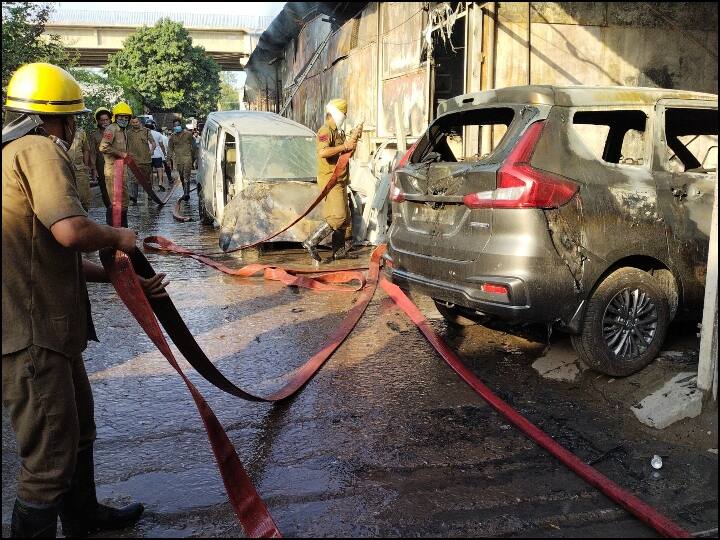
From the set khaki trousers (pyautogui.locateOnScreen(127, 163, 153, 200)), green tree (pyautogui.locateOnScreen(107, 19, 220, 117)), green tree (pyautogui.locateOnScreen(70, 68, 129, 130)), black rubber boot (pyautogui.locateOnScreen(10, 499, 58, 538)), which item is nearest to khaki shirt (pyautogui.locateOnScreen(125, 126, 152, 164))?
khaki trousers (pyautogui.locateOnScreen(127, 163, 153, 200))

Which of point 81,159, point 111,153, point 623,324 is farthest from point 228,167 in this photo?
point 623,324

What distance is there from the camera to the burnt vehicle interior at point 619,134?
4449 millimetres

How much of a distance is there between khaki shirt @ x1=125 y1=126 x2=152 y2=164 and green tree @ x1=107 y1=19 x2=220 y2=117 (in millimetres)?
27599

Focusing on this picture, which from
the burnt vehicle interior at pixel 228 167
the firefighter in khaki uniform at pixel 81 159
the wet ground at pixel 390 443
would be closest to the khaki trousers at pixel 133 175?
the burnt vehicle interior at pixel 228 167

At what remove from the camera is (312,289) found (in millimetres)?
7223

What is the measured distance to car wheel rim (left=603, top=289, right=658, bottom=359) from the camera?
4258mm

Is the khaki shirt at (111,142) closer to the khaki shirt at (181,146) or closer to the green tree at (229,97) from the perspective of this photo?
the khaki shirt at (181,146)

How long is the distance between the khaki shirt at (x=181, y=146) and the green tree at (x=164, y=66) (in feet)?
82.1

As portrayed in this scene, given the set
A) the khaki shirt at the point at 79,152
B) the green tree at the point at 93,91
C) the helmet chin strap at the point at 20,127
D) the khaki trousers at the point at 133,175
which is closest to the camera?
the helmet chin strap at the point at 20,127

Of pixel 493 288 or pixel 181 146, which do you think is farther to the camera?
pixel 181 146

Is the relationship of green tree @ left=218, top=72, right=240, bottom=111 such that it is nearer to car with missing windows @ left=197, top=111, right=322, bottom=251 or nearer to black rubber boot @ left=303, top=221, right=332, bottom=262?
car with missing windows @ left=197, top=111, right=322, bottom=251

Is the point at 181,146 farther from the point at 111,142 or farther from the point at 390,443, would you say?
the point at 390,443

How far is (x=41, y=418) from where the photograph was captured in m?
2.31

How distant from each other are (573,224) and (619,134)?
1.66m
